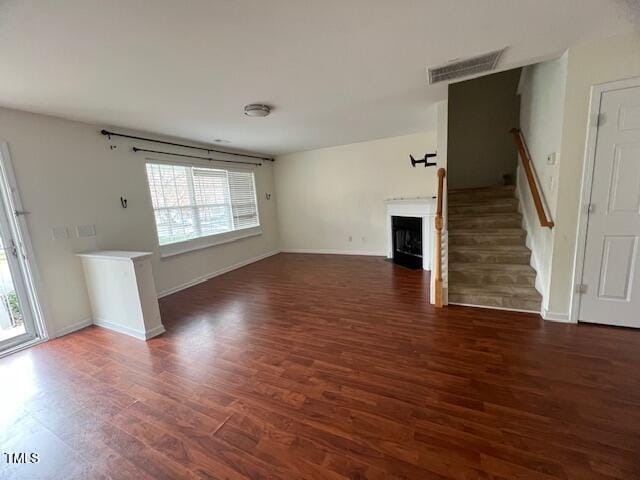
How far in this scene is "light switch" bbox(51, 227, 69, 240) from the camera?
9.17ft

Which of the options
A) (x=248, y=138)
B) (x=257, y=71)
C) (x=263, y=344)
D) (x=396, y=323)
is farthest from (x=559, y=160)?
(x=248, y=138)

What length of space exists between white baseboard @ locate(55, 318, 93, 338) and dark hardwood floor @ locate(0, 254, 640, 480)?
126 mm

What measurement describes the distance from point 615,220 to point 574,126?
34.5 inches

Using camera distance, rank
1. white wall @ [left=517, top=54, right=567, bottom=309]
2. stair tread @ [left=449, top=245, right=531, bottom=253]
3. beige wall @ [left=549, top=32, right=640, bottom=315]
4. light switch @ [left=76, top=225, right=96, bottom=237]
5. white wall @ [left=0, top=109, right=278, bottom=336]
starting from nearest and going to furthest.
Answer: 1. beige wall @ [left=549, top=32, right=640, bottom=315]
2. white wall @ [left=517, top=54, right=567, bottom=309]
3. white wall @ [left=0, top=109, right=278, bottom=336]
4. light switch @ [left=76, top=225, right=96, bottom=237]
5. stair tread @ [left=449, top=245, right=531, bottom=253]

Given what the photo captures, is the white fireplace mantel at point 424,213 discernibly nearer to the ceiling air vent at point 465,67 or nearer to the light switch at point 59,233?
the ceiling air vent at point 465,67

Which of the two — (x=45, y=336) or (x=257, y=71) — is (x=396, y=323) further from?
(x=45, y=336)

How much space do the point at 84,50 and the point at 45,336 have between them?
2.87 m

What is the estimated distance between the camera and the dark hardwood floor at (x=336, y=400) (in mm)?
1304

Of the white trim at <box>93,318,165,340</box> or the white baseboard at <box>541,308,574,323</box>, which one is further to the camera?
the white trim at <box>93,318,165,340</box>

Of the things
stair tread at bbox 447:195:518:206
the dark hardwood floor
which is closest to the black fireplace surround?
stair tread at bbox 447:195:518:206

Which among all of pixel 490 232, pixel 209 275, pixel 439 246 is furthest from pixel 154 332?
pixel 490 232

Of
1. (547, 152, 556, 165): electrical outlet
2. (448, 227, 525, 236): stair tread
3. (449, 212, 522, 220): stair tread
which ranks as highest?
(547, 152, 556, 165): electrical outlet

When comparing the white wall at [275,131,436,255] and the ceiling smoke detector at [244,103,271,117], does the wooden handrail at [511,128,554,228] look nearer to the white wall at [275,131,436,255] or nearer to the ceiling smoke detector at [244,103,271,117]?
the white wall at [275,131,436,255]

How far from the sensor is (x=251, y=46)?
1.73 m
